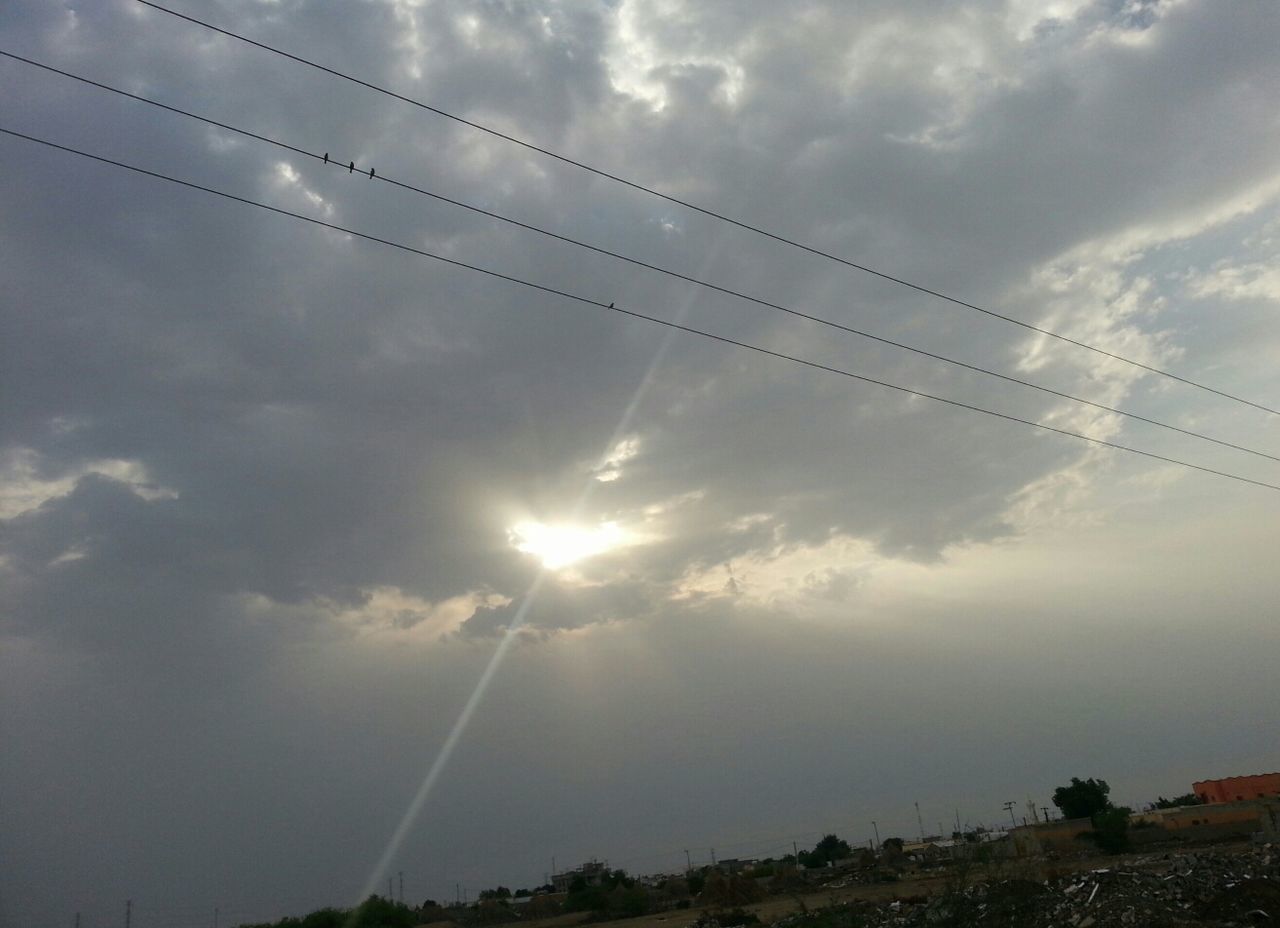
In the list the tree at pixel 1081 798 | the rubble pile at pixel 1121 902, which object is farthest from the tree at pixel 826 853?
the rubble pile at pixel 1121 902

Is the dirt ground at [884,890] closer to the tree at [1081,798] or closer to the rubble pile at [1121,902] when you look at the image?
the rubble pile at [1121,902]

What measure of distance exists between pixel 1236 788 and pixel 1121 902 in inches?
4318

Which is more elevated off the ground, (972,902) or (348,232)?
(348,232)

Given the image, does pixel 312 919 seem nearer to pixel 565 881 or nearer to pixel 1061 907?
pixel 1061 907

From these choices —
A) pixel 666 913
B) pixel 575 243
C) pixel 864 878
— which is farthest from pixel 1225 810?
pixel 575 243

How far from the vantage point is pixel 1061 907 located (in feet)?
89.0

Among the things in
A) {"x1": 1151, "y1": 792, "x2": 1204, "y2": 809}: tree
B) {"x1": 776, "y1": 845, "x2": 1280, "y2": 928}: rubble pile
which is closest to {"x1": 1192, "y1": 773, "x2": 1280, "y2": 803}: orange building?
{"x1": 1151, "y1": 792, "x2": 1204, "y2": 809}: tree

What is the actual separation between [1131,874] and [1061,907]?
512cm

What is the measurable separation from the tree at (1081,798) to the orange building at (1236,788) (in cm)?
1365

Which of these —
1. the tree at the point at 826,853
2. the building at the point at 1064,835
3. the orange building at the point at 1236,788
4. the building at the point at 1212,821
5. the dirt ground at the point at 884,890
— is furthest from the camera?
the tree at the point at 826,853

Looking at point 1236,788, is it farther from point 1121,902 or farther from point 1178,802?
point 1121,902

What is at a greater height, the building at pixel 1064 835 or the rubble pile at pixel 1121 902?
the rubble pile at pixel 1121 902

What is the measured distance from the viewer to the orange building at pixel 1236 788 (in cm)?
10562

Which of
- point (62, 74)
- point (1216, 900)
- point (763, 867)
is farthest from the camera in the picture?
point (763, 867)
